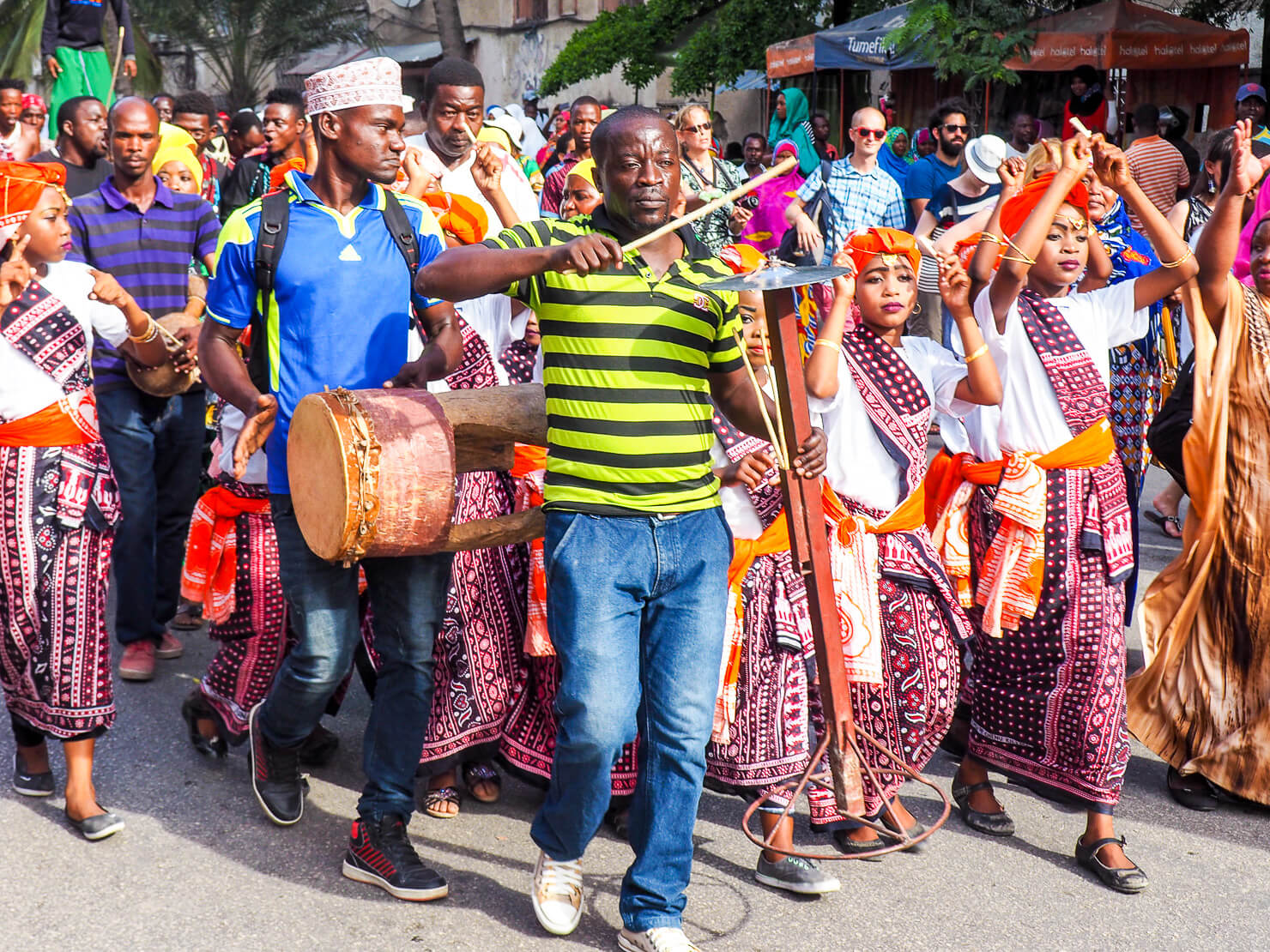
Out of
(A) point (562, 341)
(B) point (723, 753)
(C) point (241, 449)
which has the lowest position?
(B) point (723, 753)

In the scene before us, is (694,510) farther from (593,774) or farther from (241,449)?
(241,449)

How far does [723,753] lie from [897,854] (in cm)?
61

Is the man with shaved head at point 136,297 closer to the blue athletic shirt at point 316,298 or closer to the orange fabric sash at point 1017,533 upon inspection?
the blue athletic shirt at point 316,298

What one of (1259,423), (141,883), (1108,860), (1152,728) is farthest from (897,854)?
(141,883)

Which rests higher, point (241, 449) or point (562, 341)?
point (562, 341)

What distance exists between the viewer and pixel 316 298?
3.87 metres

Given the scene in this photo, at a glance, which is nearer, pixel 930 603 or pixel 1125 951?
pixel 1125 951

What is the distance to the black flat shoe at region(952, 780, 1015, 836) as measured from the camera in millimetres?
4395

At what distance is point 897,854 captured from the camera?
4266mm

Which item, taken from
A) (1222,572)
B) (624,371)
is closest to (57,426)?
(624,371)

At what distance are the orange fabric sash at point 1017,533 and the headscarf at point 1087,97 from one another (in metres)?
9.94

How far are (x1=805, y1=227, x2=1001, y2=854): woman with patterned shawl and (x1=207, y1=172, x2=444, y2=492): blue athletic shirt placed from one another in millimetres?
1271

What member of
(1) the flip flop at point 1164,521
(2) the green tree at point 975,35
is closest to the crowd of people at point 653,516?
(1) the flip flop at point 1164,521

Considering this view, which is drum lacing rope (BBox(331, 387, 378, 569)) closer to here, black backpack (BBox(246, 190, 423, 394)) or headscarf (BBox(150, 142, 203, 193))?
black backpack (BBox(246, 190, 423, 394))
